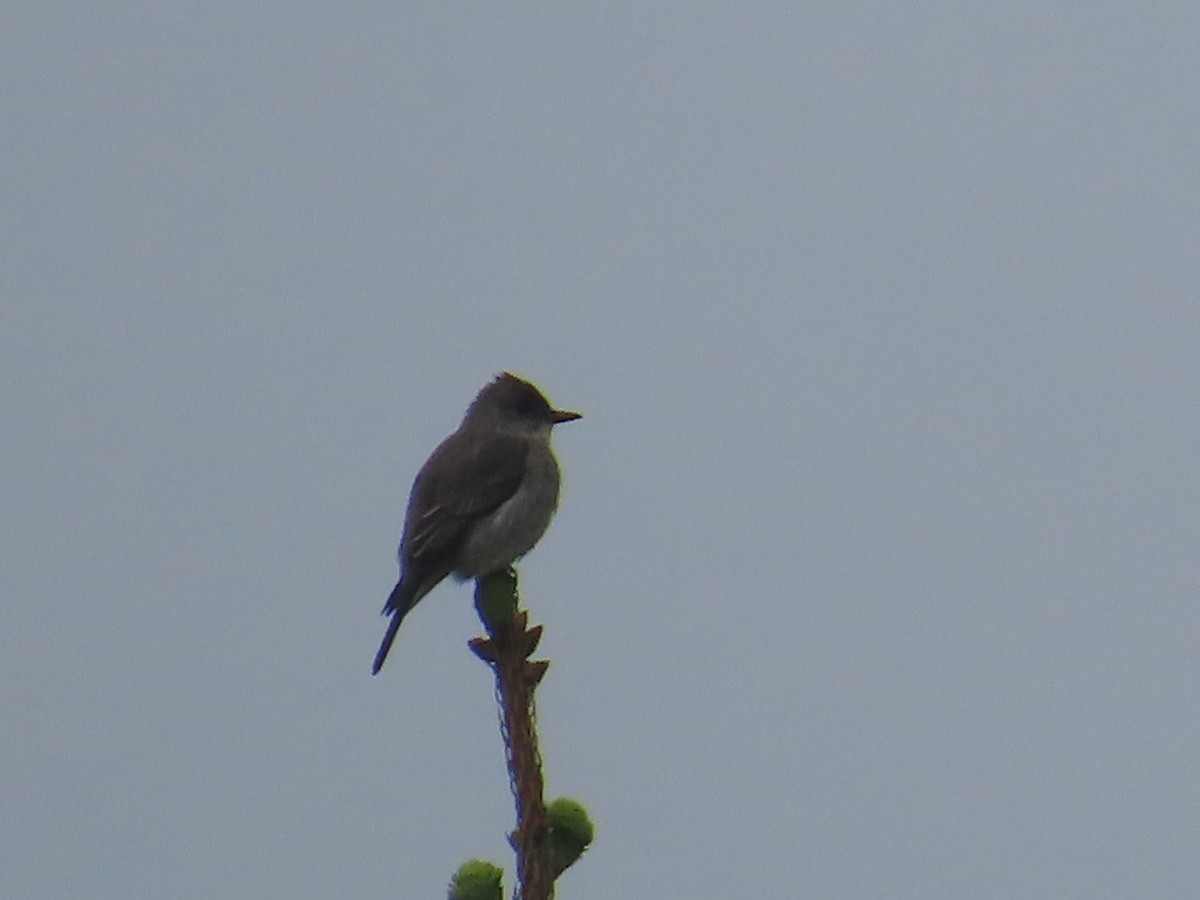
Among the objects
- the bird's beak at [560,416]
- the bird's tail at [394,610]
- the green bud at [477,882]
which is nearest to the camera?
the green bud at [477,882]

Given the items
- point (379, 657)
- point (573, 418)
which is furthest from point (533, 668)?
point (573, 418)

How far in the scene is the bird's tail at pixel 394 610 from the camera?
8.45 m

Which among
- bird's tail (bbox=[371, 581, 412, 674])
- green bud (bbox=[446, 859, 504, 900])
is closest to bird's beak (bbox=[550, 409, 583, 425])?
bird's tail (bbox=[371, 581, 412, 674])

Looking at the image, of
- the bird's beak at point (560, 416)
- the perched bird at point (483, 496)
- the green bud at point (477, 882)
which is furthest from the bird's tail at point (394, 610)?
the green bud at point (477, 882)

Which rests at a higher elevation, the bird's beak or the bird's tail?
the bird's beak

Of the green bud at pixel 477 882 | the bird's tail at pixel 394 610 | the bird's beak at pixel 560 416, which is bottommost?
the green bud at pixel 477 882

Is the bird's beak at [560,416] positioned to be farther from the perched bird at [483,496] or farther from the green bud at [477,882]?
the green bud at [477,882]

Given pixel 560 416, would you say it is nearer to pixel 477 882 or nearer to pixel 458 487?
pixel 458 487

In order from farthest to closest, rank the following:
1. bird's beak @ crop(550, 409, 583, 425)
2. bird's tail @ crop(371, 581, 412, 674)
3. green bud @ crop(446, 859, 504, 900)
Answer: bird's beak @ crop(550, 409, 583, 425) → bird's tail @ crop(371, 581, 412, 674) → green bud @ crop(446, 859, 504, 900)

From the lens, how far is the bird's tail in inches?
333

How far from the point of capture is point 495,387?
35.4 ft

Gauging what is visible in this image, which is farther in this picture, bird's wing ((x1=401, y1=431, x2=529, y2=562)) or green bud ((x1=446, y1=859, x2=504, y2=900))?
bird's wing ((x1=401, y1=431, x2=529, y2=562))

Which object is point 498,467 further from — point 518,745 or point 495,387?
point 518,745

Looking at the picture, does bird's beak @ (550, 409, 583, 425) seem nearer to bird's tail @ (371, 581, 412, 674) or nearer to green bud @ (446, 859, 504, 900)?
bird's tail @ (371, 581, 412, 674)
